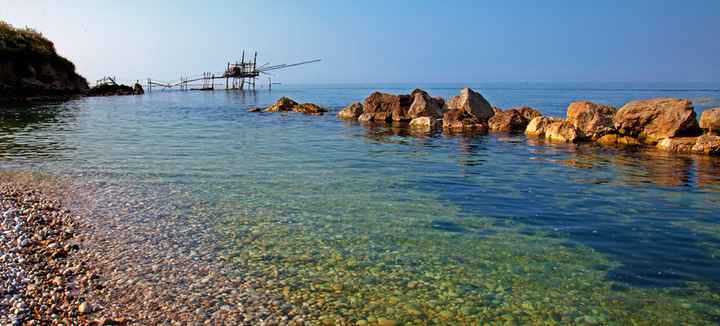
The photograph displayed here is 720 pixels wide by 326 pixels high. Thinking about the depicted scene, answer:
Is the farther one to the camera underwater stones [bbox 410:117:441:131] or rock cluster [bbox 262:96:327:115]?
rock cluster [bbox 262:96:327:115]

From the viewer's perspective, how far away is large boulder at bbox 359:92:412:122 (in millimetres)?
37219

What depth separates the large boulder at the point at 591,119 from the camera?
25.3 metres

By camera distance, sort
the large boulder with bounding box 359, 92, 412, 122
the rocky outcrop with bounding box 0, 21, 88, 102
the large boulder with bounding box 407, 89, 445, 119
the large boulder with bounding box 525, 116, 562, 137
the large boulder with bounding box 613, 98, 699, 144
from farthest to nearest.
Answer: the rocky outcrop with bounding box 0, 21, 88, 102 < the large boulder with bounding box 359, 92, 412, 122 < the large boulder with bounding box 407, 89, 445, 119 < the large boulder with bounding box 525, 116, 562, 137 < the large boulder with bounding box 613, 98, 699, 144

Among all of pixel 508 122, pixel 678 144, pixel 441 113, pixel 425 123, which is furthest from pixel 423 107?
pixel 678 144

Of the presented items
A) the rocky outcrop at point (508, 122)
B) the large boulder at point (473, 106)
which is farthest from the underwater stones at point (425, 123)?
the rocky outcrop at point (508, 122)

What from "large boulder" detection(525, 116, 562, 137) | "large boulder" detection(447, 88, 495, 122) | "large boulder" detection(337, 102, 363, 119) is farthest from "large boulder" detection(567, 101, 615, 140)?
"large boulder" detection(337, 102, 363, 119)

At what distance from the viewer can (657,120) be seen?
947 inches

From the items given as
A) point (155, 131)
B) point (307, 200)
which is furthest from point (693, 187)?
point (155, 131)

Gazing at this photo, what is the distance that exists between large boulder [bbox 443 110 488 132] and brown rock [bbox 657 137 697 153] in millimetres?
10459

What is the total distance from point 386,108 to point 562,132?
50.3 feet

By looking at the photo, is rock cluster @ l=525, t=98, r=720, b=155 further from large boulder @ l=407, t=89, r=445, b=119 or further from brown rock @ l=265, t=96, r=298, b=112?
brown rock @ l=265, t=96, r=298, b=112

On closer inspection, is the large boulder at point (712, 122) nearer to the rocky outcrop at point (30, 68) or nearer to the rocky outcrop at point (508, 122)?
the rocky outcrop at point (508, 122)

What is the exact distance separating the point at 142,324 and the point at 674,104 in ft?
82.2

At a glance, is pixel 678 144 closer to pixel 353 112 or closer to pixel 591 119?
pixel 591 119
